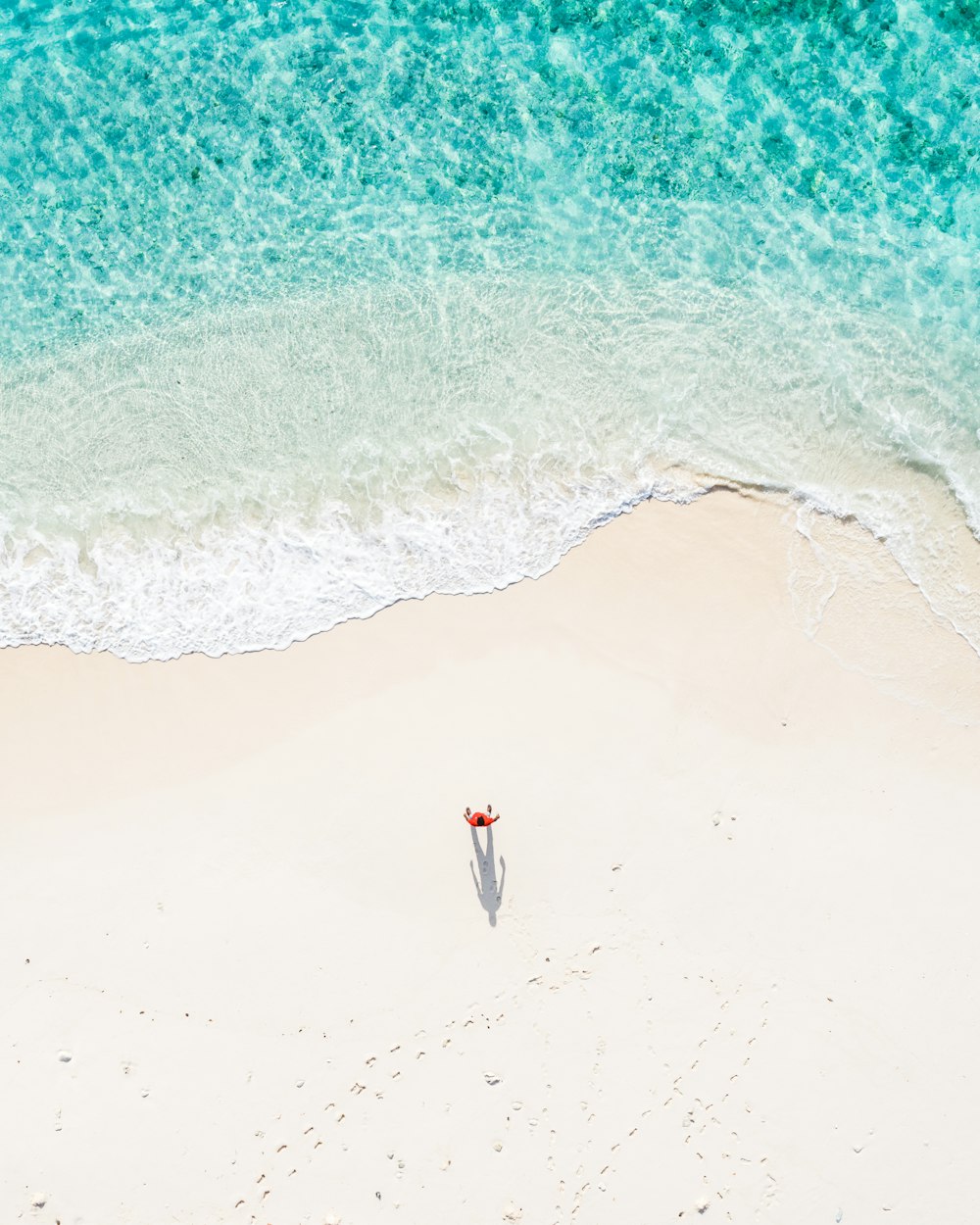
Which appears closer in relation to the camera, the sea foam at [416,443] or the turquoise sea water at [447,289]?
the sea foam at [416,443]

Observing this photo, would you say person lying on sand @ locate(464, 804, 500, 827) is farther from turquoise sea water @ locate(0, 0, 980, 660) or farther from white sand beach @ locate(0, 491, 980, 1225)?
turquoise sea water @ locate(0, 0, 980, 660)

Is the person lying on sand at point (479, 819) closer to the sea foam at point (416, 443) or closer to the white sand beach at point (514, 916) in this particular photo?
the white sand beach at point (514, 916)

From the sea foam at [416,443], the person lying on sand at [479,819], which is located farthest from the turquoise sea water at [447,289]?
the person lying on sand at [479,819]

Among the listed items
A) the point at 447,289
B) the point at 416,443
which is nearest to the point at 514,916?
the point at 416,443

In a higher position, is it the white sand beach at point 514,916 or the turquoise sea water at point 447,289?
the turquoise sea water at point 447,289

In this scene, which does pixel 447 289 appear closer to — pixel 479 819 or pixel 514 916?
pixel 479 819

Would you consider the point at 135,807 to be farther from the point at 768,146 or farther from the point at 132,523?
the point at 768,146

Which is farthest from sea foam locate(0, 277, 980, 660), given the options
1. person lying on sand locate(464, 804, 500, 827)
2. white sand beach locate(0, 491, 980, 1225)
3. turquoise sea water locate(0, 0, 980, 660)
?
person lying on sand locate(464, 804, 500, 827)
